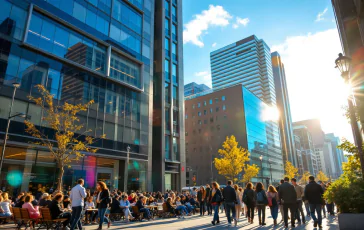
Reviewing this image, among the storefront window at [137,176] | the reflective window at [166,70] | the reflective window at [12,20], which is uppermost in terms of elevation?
the reflective window at [166,70]

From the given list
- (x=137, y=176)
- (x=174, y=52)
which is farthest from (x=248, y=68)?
(x=137, y=176)

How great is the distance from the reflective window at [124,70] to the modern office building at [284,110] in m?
109

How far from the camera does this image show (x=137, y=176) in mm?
30812

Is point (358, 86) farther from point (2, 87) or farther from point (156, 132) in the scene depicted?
point (156, 132)

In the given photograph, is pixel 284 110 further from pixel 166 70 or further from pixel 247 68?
pixel 166 70

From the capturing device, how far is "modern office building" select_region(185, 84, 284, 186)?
73500 millimetres

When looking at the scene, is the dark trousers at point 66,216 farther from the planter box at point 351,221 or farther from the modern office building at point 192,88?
the modern office building at point 192,88

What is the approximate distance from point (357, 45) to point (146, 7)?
1207 inches

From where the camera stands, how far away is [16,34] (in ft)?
70.0

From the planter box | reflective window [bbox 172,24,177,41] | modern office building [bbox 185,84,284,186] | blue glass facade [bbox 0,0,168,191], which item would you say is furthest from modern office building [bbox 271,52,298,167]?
the planter box

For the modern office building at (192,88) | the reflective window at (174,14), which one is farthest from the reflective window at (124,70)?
the modern office building at (192,88)

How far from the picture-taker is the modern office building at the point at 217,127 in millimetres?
73500

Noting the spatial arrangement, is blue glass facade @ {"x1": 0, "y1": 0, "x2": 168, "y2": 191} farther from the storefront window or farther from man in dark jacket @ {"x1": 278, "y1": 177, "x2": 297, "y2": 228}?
man in dark jacket @ {"x1": 278, "y1": 177, "x2": 297, "y2": 228}

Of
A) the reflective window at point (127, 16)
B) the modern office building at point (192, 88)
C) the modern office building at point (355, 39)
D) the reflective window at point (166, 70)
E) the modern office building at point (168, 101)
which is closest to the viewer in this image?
the modern office building at point (355, 39)
